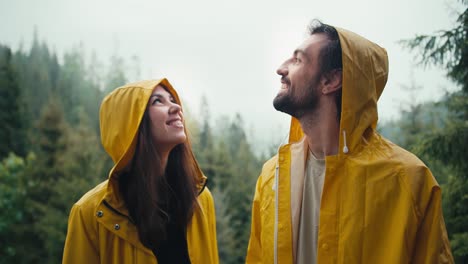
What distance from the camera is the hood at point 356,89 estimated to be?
282cm

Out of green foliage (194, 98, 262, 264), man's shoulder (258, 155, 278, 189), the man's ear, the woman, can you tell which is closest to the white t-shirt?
man's shoulder (258, 155, 278, 189)

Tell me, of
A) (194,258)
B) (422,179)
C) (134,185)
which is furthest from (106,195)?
(422,179)

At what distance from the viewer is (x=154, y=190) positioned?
342 centimetres

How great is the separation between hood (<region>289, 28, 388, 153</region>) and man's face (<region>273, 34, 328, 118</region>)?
26 centimetres

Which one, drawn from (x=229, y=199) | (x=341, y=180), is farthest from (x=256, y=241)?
(x=229, y=199)

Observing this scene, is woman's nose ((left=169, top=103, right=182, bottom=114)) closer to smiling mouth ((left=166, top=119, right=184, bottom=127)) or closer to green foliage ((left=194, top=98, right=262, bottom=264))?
smiling mouth ((left=166, top=119, right=184, bottom=127))

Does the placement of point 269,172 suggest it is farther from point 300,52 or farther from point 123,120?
point 123,120

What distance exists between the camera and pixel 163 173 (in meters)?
3.61

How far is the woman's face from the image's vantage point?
140 inches

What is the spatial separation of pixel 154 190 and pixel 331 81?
190cm

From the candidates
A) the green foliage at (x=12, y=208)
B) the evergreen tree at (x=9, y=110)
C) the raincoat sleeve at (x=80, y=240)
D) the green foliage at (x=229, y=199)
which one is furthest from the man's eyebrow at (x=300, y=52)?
the evergreen tree at (x=9, y=110)

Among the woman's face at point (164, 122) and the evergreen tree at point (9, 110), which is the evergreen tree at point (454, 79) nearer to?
the woman's face at point (164, 122)

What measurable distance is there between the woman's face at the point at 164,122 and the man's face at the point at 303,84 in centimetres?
106

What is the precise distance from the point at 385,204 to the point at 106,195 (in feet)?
7.60
